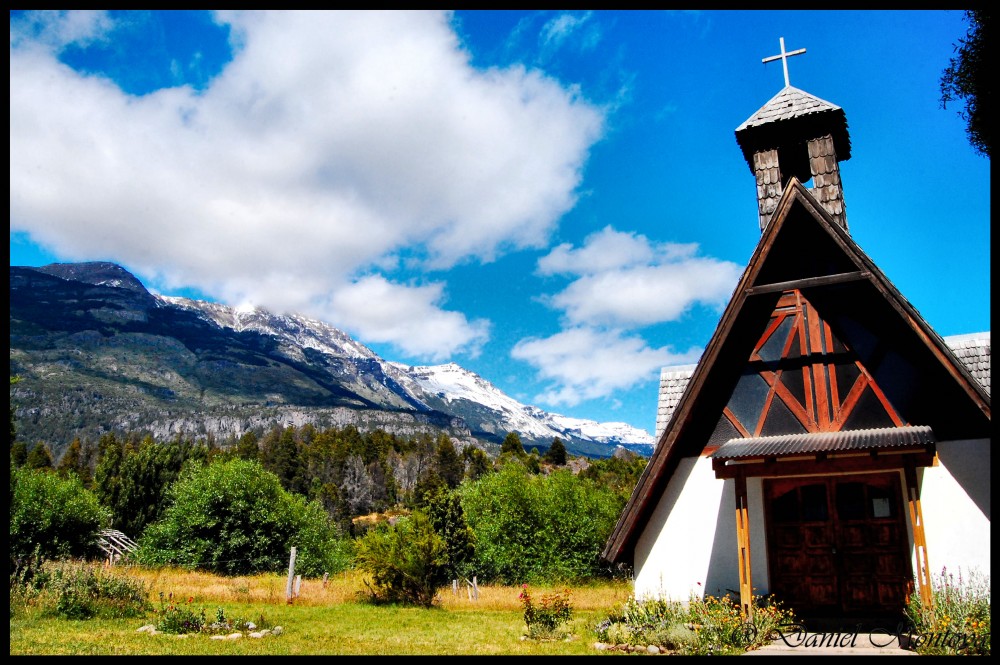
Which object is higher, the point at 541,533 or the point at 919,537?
the point at 919,537

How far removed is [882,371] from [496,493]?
110ft

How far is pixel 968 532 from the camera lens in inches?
431

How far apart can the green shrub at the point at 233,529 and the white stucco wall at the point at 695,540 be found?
3148 cm

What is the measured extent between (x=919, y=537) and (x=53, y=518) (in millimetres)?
39737

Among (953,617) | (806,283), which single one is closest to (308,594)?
(806,283)

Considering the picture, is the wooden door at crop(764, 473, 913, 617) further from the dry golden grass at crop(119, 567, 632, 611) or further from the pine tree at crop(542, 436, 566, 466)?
the pine tree at crop(542, 436, 566, 466)

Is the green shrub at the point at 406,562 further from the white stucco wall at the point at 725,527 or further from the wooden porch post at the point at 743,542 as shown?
the wooden porch post at the point at 743,542

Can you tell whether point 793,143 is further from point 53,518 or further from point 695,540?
point 53,518

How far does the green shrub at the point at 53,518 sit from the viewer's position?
33.8 metres

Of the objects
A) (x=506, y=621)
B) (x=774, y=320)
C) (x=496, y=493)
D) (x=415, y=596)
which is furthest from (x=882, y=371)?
(x=496, y=493)

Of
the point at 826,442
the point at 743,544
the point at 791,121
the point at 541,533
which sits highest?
the point at 791,121

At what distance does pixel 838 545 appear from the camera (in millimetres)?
12023

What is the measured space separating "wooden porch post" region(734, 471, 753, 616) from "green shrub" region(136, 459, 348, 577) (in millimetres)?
33366

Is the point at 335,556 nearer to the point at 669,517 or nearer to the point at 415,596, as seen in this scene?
the point at 415,596
